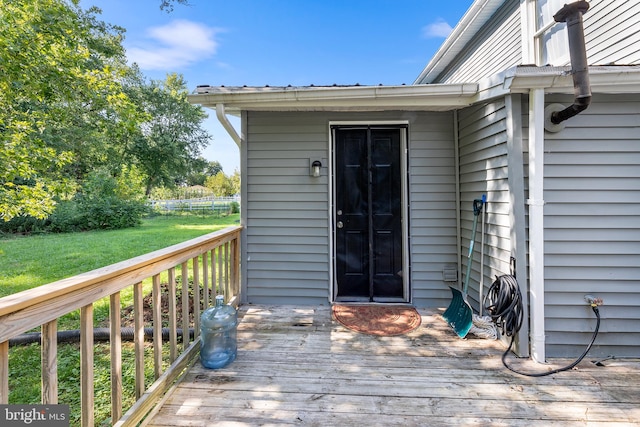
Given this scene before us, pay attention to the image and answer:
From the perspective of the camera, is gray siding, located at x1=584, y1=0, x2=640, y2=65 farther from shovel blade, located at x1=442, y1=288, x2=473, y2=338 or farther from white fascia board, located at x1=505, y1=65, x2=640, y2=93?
shovel blade, located at x1=442, y1=288, x2=473, y2=338

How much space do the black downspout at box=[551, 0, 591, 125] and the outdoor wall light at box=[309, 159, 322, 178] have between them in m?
2.14

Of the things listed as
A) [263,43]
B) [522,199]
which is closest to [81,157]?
[263,43]

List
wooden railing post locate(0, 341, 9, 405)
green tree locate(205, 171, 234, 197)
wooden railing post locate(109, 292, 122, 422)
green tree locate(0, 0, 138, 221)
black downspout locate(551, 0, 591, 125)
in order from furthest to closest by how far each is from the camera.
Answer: green tree locate(205, 171, 234, 197) → green tree locate(0, 0, 138, 221) → black downspout locate(551, 0, 591, 125) → wooden railing post locate(109, 292, 122, 422) → wooden railing post locate(0, 341, 9, 405)

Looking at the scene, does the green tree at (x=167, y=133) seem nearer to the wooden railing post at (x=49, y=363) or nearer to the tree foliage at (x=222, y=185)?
the tree foliage at (x=222, y=185)

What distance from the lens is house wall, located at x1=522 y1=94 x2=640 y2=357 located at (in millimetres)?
2256

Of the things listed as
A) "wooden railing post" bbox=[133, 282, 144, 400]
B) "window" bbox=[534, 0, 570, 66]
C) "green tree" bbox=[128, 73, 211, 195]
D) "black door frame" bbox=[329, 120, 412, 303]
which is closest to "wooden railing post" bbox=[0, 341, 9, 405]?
"wooden railing post" bbox=[133, 282, 144, 400]

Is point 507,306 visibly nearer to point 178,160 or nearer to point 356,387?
point 356,387

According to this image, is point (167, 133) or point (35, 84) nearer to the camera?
point (35, 84)

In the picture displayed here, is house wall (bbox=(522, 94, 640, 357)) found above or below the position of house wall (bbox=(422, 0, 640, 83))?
below

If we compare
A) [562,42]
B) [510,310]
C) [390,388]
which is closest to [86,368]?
[390,388]

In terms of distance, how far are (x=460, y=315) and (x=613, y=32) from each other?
2.97 m

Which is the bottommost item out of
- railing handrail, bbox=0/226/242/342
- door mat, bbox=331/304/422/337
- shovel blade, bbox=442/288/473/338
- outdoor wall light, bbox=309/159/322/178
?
door mat, bbox=331/304/422/337

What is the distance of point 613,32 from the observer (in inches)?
108

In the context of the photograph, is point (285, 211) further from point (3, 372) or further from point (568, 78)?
point (568, 78)
